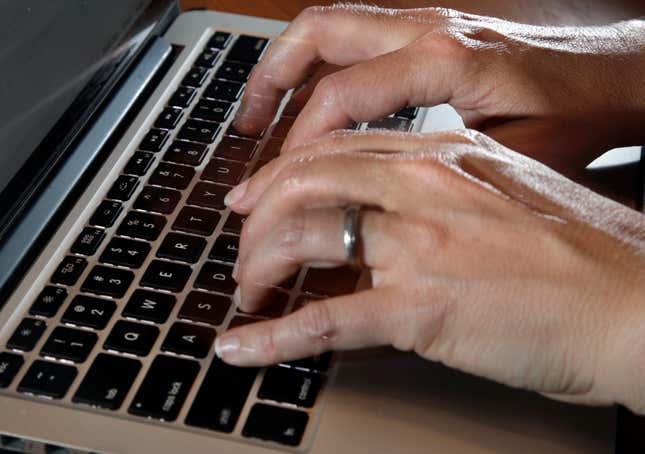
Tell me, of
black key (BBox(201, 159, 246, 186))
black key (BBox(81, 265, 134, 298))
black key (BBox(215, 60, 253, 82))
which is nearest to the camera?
black key (BBox(81, 265, 134, 298))

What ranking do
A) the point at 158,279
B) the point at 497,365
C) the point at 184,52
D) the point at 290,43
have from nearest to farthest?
the point at 497,365 → the point at 158,279 → the point at 290,43 → the point at 184,52

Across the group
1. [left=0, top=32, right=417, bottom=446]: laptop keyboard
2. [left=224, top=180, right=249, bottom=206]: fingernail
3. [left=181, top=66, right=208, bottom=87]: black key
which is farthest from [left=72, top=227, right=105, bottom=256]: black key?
[left=181, top=66, right=208, bottom=87]: black key

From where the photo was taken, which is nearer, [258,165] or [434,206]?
[434,206]

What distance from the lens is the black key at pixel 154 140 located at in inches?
30.3

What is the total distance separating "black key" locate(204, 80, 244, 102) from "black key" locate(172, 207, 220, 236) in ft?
0.50

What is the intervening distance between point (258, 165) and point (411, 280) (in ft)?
0.87

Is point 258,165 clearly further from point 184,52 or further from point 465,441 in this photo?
point 465,441

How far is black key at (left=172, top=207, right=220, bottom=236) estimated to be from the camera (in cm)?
69

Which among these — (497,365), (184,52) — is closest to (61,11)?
(184,52)

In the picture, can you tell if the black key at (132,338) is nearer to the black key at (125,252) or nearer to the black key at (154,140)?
the black key at (125,252)

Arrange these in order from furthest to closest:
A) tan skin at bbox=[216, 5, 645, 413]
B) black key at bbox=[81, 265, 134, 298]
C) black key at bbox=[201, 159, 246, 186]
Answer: black key at bbox=[201, 159, 246, 186], black key at bbox=[81, 265, 134, 298], tan skin at bbox=[216, 5, 645, 413]

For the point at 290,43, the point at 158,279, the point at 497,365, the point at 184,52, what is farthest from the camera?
the point at 184,52

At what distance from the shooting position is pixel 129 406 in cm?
56

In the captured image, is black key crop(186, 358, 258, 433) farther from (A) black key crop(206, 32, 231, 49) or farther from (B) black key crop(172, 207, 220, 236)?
(A) black key crop(206, 32, 231, 49)
